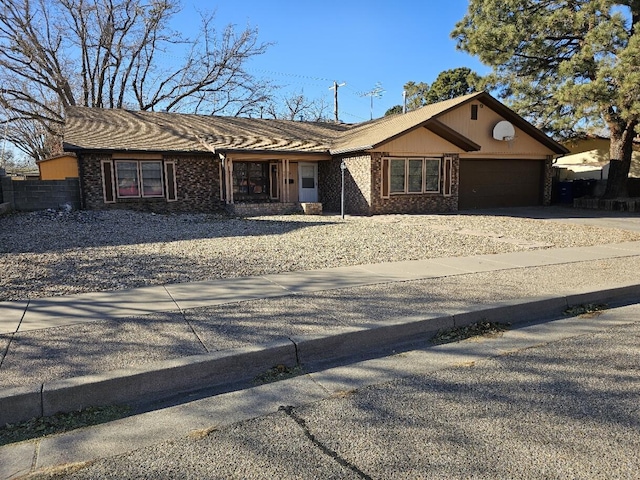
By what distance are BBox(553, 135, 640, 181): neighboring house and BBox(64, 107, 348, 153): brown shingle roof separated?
13.4 metres

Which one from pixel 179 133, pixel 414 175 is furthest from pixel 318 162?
pixel 179 133

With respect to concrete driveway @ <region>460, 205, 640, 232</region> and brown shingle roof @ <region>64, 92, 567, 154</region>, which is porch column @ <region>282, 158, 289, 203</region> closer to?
brown shingle roof @ <region>64, 92, 567, 154</region>

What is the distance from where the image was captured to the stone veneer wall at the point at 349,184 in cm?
1739

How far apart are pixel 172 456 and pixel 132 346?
1.68 metres

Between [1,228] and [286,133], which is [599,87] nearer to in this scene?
[286,133]

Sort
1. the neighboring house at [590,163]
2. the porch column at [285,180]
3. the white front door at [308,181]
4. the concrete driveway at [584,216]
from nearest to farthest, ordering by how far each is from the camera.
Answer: the concrete driveway at [584,216], the porch column at [285,180], the white front door at [308,181], the neighboring house at [590,163]

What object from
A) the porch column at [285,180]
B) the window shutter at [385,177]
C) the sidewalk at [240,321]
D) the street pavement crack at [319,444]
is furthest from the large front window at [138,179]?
the street pavement crack at [319,444]

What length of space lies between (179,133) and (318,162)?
6.35m

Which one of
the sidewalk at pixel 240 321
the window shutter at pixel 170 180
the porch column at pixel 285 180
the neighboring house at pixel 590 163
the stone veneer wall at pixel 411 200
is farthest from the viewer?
the neighboring house at pixel 590 163

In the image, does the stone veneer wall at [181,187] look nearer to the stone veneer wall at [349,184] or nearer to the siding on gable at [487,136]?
the stone veneer wall at [349,184]

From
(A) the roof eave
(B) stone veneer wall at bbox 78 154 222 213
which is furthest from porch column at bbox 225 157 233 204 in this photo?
(A) the roof eave

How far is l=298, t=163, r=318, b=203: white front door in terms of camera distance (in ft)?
65.8

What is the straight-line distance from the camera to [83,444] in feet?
9.45

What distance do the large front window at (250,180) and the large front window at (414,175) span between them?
609 centimetres
